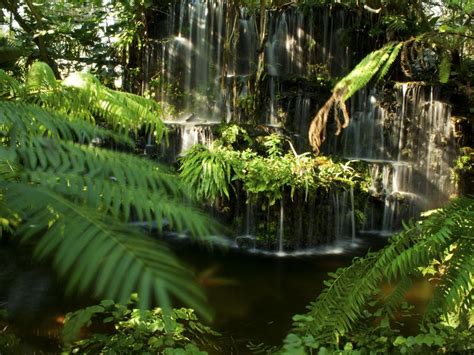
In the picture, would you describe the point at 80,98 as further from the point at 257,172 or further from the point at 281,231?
the point at 281,231

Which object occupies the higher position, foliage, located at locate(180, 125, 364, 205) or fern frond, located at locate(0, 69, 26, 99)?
fern frond, located at locate(0, 69, 26, 99)

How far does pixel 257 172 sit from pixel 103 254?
5.99 meters

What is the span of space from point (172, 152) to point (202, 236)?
7.83 m

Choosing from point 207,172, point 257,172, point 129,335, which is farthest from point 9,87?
point 257,172

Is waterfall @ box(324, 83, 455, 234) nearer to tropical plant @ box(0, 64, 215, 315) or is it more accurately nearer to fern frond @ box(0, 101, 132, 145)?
fern frond @ box(0, 101, 132, 145)

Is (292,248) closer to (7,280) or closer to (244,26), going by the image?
(7,280)

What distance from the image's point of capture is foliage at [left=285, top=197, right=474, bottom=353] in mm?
1635

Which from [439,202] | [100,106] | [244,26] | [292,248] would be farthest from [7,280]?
[244,26]

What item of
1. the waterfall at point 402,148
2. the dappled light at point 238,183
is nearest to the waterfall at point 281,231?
the dappled light at point 238,183

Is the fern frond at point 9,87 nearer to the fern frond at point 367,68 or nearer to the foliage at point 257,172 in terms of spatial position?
the fern frond at point 367,68

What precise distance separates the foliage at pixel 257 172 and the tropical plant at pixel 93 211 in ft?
16.1

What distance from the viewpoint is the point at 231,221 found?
705 centimetres

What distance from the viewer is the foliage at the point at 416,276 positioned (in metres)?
1.63

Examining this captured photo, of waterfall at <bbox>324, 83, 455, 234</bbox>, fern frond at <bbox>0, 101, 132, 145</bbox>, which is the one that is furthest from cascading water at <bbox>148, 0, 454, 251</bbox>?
fern frond at <bbox>0, 101, 132, 145</bbox>
